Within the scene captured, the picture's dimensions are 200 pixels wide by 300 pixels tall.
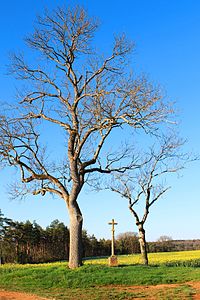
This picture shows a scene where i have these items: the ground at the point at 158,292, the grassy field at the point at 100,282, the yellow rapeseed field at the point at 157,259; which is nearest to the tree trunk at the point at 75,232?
the grassy field at the point at 100,282

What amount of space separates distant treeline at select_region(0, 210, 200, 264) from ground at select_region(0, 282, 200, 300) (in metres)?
35.6

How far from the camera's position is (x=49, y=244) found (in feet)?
184

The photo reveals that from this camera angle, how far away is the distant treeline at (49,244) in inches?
1988

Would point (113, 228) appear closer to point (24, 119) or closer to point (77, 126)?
point (77, 126)

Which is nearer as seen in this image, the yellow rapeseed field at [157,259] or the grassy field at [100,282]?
the grassy field at [100,282]

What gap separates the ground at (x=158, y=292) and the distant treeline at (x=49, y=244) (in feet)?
117

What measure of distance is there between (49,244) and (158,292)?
4371 cm

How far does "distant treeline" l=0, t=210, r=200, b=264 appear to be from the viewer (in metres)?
50.5

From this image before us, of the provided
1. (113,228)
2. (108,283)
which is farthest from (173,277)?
(113,228)

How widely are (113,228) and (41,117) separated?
282 inches

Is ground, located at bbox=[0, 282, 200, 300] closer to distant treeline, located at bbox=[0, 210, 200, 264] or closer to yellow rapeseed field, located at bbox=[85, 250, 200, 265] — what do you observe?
yellow rapeseed field, located at bbox=[85, 250, 200, 265]

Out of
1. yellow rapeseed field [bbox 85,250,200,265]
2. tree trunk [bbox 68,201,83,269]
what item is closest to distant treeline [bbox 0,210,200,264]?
yellow rapeseed field [bbox 85,250,200,265]

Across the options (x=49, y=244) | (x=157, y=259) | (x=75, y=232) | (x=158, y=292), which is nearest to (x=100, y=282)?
(x=158, y=292)

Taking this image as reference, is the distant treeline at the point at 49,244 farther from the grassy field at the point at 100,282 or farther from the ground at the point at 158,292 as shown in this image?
the ground at the point at 158,292
